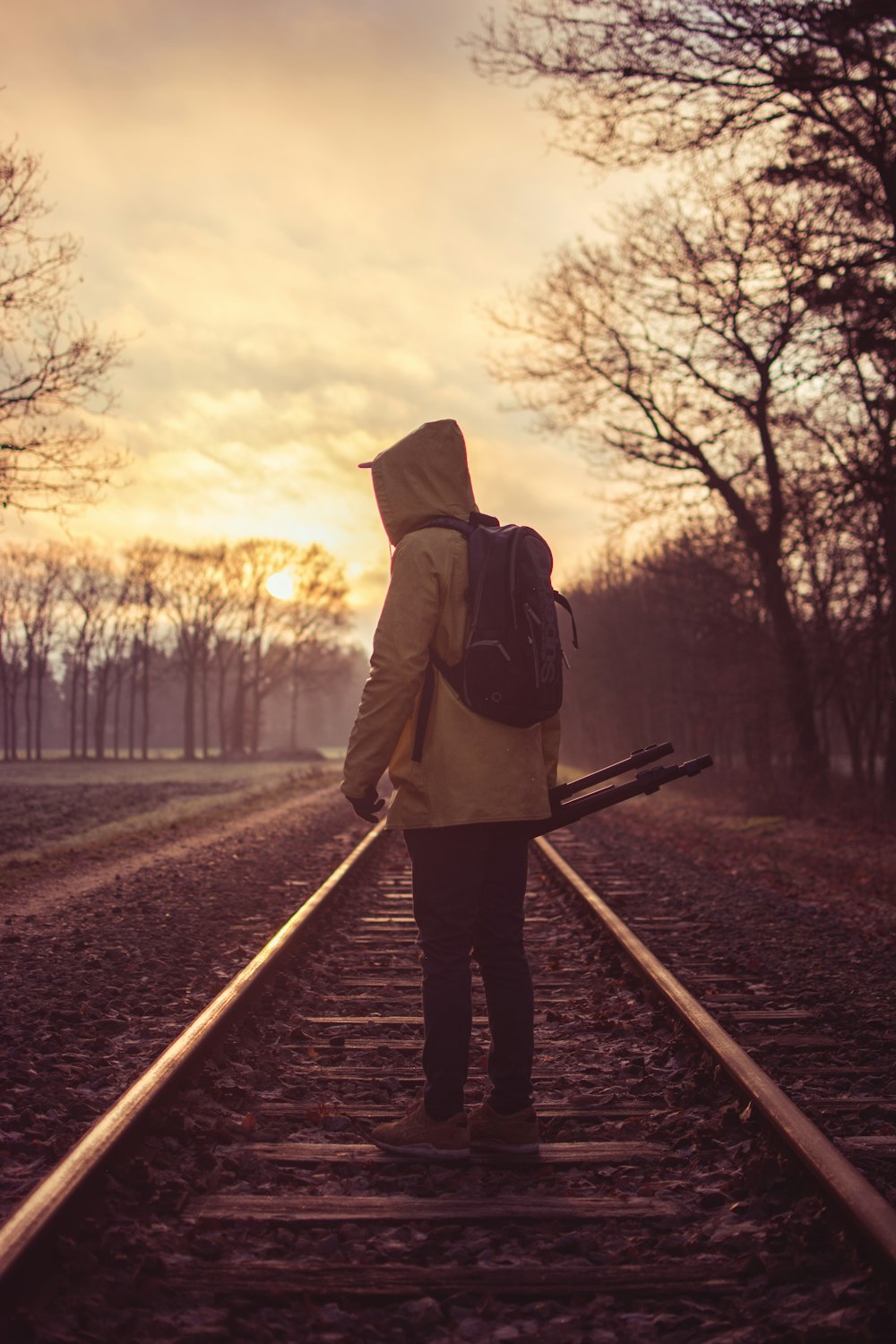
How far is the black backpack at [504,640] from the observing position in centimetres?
304

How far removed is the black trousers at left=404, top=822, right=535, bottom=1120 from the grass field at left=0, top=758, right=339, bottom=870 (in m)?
8.12

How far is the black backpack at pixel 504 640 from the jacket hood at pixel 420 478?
0.29 ft

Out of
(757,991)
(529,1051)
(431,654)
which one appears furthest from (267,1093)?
(757,991)

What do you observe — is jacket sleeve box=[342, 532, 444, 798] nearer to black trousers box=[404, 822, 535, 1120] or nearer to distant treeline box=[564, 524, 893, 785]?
black trousers box=[404, 822, 535, 1120]

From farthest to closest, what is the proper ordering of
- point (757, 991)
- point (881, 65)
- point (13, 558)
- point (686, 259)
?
1. point (13, 558)
2. point (686, 259)
3. point (881, 65)
4. point (757, 991)

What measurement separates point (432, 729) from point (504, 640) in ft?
1.13

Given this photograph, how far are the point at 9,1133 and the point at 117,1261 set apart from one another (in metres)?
0.90

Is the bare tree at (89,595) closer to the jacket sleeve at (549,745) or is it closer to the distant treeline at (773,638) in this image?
the distant treeline at (773,638)

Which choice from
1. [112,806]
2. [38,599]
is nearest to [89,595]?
[38,599]

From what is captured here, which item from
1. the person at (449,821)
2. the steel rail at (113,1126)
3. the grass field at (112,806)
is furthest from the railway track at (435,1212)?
the grass field at (112,806)

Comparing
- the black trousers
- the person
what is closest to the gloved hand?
the person

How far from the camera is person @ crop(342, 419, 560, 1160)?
3.04 m

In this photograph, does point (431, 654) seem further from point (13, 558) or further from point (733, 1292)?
point (13, 558)

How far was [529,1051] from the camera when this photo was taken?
3.19m
